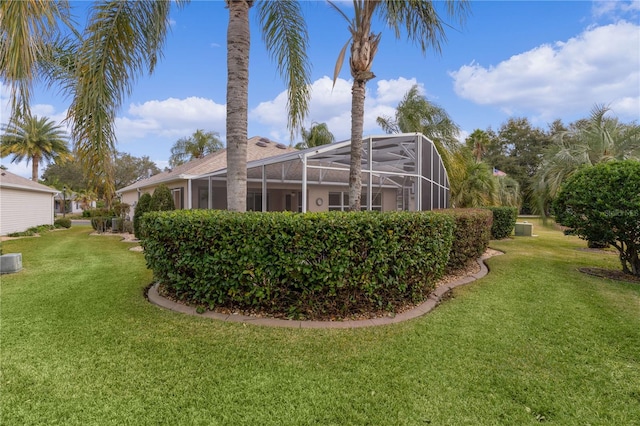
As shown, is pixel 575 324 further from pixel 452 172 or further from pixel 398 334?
pixel 452 172

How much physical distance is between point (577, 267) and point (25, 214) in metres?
26.5

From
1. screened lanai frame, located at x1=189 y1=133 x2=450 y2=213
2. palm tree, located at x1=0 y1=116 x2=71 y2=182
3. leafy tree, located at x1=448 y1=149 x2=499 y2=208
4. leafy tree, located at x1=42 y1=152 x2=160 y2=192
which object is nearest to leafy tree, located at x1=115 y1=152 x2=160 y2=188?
leafy tree, located at x1=42 y1=152 x2=160 y2=192

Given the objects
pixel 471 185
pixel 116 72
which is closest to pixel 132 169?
pixel 471 185

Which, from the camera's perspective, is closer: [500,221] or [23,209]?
[500,221]

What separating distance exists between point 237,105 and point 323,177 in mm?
10015

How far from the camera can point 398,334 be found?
12.5 ft

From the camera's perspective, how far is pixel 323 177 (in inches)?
602

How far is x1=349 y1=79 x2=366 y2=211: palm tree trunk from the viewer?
7.01 metres

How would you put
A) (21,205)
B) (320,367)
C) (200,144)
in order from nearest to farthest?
(320,367) → (21,205) → (200,144)

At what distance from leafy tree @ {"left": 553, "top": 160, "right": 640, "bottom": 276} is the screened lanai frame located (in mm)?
3999

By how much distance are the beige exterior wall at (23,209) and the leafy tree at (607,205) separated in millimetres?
24267

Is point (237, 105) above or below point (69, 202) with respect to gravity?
above

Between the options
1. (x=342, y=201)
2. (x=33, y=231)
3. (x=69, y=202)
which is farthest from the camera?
(x=69, y=202)

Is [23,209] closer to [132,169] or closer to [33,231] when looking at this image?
[33,231]
